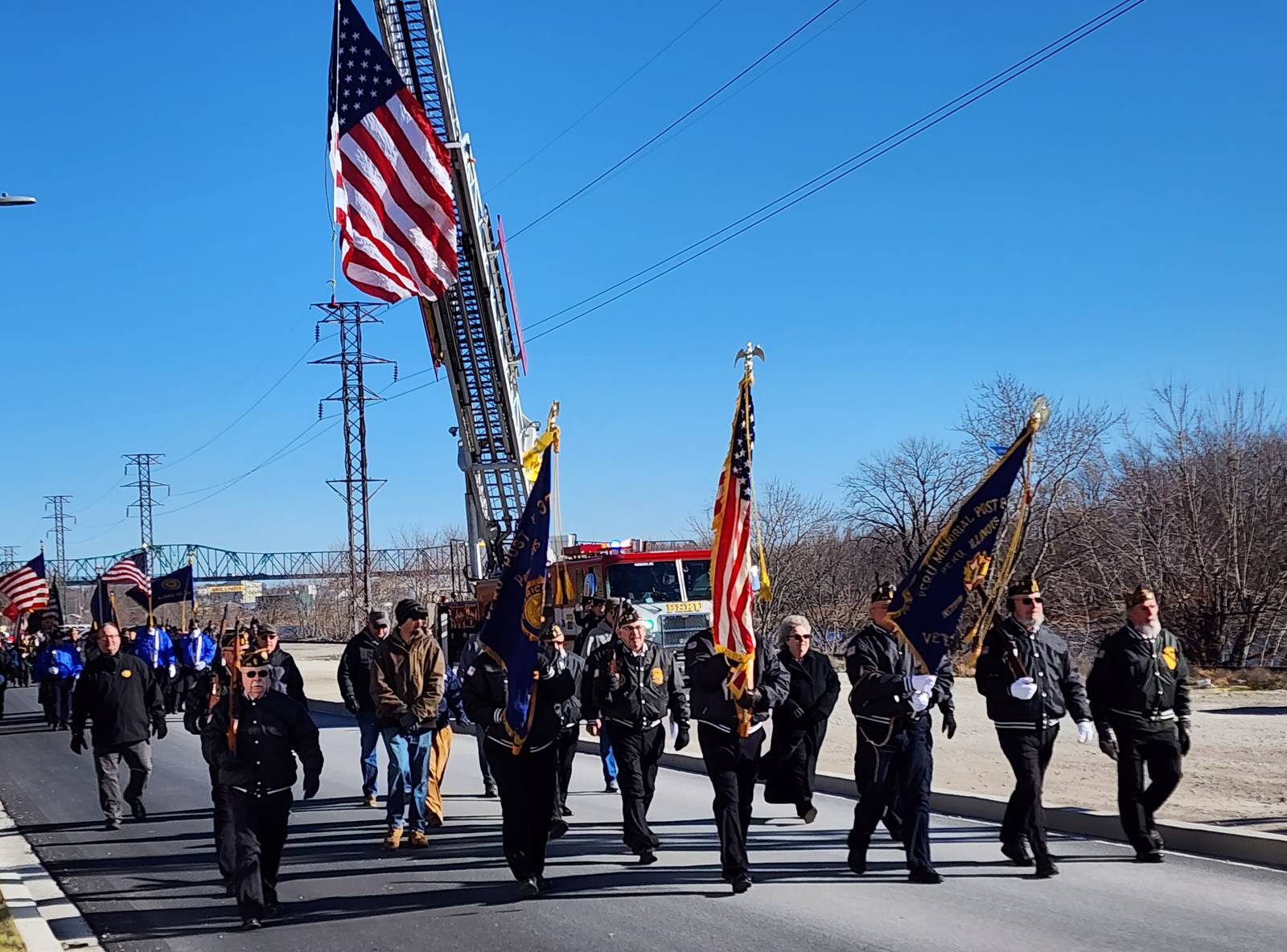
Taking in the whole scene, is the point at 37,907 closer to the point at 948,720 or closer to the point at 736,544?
the point at 736,544

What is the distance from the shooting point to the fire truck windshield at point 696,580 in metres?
20.9

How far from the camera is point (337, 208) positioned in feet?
56.1

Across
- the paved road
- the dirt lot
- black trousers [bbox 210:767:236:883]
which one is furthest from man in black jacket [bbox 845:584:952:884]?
black trousers [bbox 210:767:236:883]

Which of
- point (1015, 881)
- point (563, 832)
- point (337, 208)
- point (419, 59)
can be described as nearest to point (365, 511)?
point (419, 59)

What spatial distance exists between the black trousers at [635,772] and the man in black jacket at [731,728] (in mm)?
704

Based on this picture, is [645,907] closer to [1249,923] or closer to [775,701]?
[775,701]

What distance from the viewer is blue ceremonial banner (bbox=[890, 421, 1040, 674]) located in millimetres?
8680

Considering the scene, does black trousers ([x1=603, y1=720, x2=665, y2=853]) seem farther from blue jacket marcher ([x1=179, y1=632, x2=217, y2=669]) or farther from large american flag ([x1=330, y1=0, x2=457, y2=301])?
blue jacket marcher ([x1=179, y1=632, x2=217, y2=669])

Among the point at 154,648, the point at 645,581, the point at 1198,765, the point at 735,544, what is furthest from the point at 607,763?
the point at 154,648

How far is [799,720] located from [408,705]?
10.1 feet

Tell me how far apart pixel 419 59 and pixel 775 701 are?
16.9m

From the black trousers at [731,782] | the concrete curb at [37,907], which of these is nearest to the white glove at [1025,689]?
the black trousers at [731,782]

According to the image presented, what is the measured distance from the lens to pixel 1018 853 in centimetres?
927

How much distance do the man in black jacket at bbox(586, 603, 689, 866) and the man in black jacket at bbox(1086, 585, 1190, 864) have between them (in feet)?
9.88
